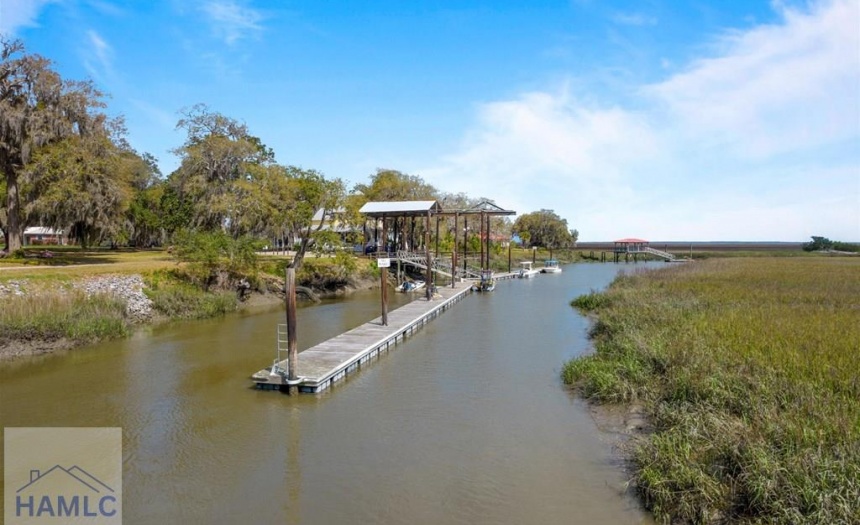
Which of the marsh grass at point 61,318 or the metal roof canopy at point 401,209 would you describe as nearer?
the marsh grass at point 61,318

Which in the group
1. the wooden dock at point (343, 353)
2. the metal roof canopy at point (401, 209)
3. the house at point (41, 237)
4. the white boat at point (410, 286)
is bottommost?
the wooden dock at point (343, 353)

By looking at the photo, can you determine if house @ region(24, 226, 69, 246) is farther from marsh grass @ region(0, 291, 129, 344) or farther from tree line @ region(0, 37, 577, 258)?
marsh grass @ region(0, 291, 129, 344)

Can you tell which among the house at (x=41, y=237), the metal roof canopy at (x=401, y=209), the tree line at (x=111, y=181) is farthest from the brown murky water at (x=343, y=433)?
the house at (x=41, y=237)

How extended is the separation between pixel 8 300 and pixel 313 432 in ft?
48.3

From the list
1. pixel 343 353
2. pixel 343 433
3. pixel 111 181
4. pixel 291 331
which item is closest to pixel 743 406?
pixel 343 433

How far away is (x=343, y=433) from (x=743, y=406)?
7.80 metres

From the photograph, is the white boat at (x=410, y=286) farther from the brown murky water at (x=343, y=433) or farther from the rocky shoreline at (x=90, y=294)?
the brown murky water at (x=343, y=433)

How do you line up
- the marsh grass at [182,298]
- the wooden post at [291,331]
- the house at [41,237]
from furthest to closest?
1. the house at [41,237]
2. the marsh grass at [182,298]
3. the wooden post at [291,331]

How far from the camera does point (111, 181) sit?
30375 millimetres

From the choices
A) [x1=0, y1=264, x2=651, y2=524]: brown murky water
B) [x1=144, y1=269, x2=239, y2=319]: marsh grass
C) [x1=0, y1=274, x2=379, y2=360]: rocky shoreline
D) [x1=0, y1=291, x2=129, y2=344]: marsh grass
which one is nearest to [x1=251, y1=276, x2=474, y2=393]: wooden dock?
[x1=0, y1=264, x2=651, y2=524]: brown murky water

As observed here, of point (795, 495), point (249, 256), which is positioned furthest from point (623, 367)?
point (249, 256)

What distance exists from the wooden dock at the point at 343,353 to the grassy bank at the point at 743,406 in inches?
253

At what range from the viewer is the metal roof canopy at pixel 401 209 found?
40669 mm

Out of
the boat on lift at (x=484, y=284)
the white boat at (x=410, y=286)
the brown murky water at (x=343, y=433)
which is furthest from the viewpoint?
the boat on lift at (x=484, y=284)
